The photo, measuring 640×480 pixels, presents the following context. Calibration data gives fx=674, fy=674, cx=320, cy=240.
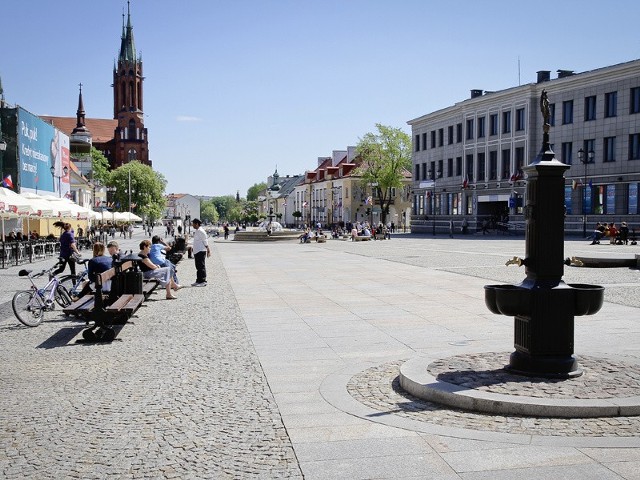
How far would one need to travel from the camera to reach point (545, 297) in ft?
23.4

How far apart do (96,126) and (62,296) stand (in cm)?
15981

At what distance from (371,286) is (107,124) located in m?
160

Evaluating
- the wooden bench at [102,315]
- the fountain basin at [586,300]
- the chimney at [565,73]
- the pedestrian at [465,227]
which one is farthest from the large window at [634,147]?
the wooden bench at [102,315]

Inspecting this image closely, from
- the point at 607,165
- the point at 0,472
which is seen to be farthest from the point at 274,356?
the point at 607,165

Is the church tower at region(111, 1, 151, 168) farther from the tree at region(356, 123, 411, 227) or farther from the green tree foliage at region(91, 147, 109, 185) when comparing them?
the tree at region(356, 123, 411, 227)

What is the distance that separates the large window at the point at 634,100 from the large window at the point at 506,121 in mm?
13256

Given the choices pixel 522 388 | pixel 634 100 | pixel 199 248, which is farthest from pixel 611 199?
pixel 522 388

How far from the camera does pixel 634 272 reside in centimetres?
2142

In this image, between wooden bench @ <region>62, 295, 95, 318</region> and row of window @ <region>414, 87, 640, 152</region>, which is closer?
wooden bench @ <region>62, 295, 95, 318</region>

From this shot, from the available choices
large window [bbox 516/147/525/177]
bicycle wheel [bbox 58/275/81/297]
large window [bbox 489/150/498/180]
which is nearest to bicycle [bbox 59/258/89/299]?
bicycle wheel [bbox 58/275/81/297]

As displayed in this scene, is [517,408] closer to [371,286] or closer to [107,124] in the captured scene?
[371,286]

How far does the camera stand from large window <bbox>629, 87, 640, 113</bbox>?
49.0m

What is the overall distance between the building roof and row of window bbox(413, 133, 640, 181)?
102 metres

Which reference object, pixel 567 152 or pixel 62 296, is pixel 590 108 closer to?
pixel 567 152
